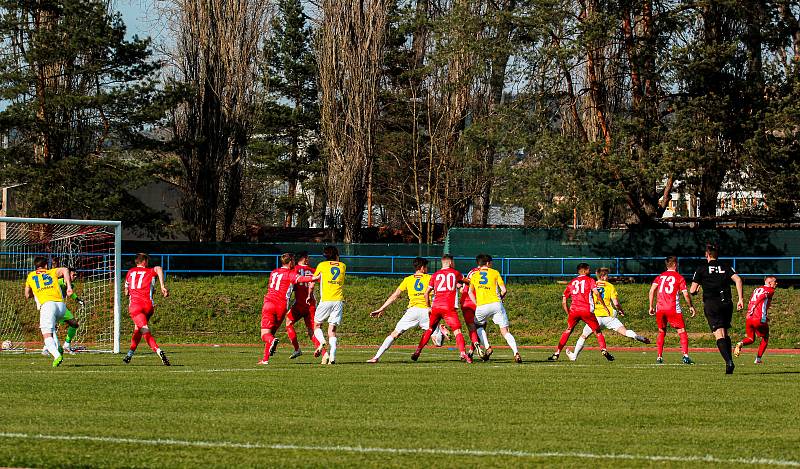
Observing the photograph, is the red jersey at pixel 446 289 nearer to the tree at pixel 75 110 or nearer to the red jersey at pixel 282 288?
the red jersey at pixel 282 288

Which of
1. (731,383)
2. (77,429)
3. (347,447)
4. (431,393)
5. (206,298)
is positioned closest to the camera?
(347,447)

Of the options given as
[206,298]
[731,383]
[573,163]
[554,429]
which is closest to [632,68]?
[573,163]

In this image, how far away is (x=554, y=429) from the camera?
10133mm

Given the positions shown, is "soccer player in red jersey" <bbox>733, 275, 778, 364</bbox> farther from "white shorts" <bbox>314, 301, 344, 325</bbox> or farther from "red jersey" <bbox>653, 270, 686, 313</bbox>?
"white shorts" <bbox>314, 301, 344, 325</bbox>

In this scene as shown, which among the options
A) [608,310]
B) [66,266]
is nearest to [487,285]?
[608,310]

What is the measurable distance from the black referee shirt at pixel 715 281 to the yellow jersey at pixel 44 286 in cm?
1064

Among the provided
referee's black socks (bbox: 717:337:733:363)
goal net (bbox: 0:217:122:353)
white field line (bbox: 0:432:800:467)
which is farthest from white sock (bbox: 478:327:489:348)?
white field line (bbox: 0:432:800:467)

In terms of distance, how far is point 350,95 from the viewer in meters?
50.6

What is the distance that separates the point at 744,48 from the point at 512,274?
11.0m

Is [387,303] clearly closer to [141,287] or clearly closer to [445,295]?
[445,295]

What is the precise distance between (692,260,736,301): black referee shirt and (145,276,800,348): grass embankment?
47.3 feet

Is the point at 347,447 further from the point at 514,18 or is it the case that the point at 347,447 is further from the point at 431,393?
the point at 514,18

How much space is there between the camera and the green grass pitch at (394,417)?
842 cm

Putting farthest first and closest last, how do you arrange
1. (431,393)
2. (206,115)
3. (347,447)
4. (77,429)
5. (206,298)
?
(206,115), (206,298), (431,393), (77,429), (347,447)
